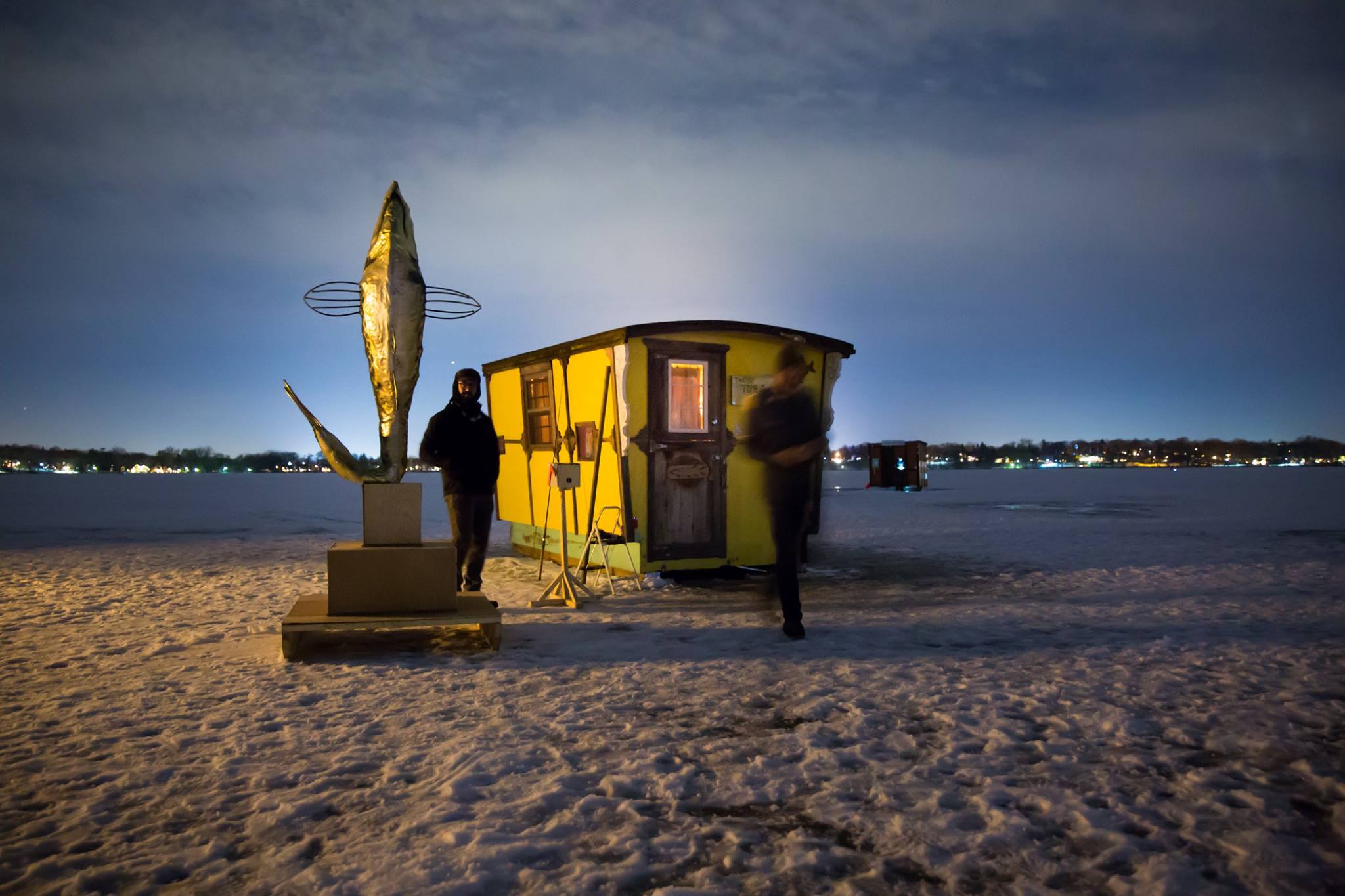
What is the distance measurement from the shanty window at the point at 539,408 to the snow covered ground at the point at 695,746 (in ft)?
8.85

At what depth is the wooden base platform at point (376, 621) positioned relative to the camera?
4.90m

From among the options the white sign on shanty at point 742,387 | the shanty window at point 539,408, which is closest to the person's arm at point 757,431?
the white sign on shanty at point 742,387

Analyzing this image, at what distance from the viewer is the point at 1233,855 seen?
2.53m

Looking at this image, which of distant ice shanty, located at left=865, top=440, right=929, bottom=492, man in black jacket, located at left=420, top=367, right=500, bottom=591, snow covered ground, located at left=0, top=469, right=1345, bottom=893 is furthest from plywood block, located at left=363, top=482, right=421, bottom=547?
distant ice shanty, located at left=865, top=440, right=929, bottom=492

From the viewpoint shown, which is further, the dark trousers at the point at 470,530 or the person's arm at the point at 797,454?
the dark trousers at the point at 470,530

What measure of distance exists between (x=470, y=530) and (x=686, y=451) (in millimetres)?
2626

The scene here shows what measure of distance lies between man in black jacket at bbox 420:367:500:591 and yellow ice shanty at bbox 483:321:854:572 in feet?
5.52

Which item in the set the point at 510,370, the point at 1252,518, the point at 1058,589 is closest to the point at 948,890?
the point at 1058,589

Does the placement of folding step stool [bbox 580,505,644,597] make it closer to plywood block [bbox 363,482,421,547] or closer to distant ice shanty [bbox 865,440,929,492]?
plywood block [bbox 363,482,421,547]

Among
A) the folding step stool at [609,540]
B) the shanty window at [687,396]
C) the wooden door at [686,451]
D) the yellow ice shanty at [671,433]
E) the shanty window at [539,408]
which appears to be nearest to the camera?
the folding step stool at [609,540]

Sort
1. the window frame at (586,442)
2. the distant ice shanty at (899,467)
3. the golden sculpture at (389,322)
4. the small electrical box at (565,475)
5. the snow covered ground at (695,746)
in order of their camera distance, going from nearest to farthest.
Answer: the snow covered ground at (695,746)
the golden sculpture at (389,322)
the small electrical box at (565,475)
the window frame at (586,442)
the distant ice shanty at (899,467)

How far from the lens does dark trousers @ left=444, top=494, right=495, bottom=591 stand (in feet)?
21.7

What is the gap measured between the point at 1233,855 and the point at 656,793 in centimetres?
187

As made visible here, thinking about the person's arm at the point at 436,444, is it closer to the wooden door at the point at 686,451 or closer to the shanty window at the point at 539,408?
the wooden door at the point at 686,451
